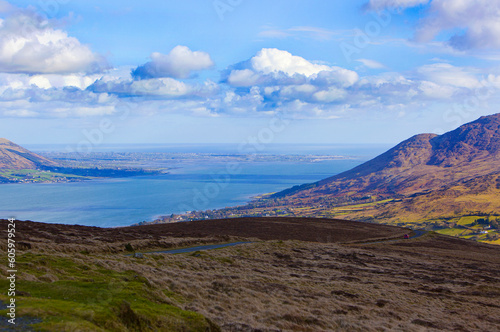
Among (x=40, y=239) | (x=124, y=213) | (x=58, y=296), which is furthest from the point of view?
(x=124, y=213)

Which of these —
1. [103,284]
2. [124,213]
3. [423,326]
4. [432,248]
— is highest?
[103,284]

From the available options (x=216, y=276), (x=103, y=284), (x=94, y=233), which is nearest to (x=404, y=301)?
(x=216, y=276)

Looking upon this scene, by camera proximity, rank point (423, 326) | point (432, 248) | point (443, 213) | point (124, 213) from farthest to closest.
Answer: point (124, 213) → point (443, 213) → point (432, 248) → point (423, 326)

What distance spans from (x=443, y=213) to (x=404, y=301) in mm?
129600

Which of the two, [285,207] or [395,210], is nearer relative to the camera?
[395,210]

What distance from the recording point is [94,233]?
35.7m

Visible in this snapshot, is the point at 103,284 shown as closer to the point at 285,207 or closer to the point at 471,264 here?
the point at 471,264

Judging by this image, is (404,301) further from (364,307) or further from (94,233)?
(94,233)

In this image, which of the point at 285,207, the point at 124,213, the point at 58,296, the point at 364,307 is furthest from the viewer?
the point at 285,207

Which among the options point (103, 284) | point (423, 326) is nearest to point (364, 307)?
point (423, 326)

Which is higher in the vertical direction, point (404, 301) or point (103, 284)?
point (103, 284)

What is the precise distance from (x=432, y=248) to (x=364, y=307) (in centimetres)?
3215

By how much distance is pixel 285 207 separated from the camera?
165750 mm

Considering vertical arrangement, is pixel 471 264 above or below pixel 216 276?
below
